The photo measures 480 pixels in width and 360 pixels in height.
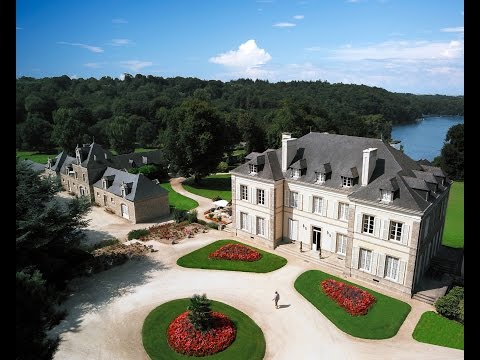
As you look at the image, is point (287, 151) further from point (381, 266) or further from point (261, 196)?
point (381, 266)

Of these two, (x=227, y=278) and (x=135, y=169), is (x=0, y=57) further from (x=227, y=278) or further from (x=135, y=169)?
(x=135, y=169)

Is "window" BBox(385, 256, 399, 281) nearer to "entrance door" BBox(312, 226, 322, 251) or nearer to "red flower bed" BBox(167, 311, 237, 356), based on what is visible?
"entrance door" BBox(312, 226, 322, 251)

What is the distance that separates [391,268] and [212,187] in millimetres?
32299

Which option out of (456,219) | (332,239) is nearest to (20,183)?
(332,239)

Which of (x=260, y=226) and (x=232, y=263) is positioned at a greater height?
(x=260, y=226)

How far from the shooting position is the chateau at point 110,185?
40688 mm

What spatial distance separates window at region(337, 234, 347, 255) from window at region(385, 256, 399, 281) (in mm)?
3815

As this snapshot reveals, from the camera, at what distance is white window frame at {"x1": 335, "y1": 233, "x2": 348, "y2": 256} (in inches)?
1159

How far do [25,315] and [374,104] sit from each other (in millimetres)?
140741

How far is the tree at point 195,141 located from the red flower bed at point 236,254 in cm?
2304

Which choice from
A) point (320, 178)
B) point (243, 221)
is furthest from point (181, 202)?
point (320, 178)

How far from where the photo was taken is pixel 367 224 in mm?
26609

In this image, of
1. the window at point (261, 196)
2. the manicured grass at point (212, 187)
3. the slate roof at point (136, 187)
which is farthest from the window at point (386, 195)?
the manicured grass at point (212, 187)

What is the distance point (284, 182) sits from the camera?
105ft
